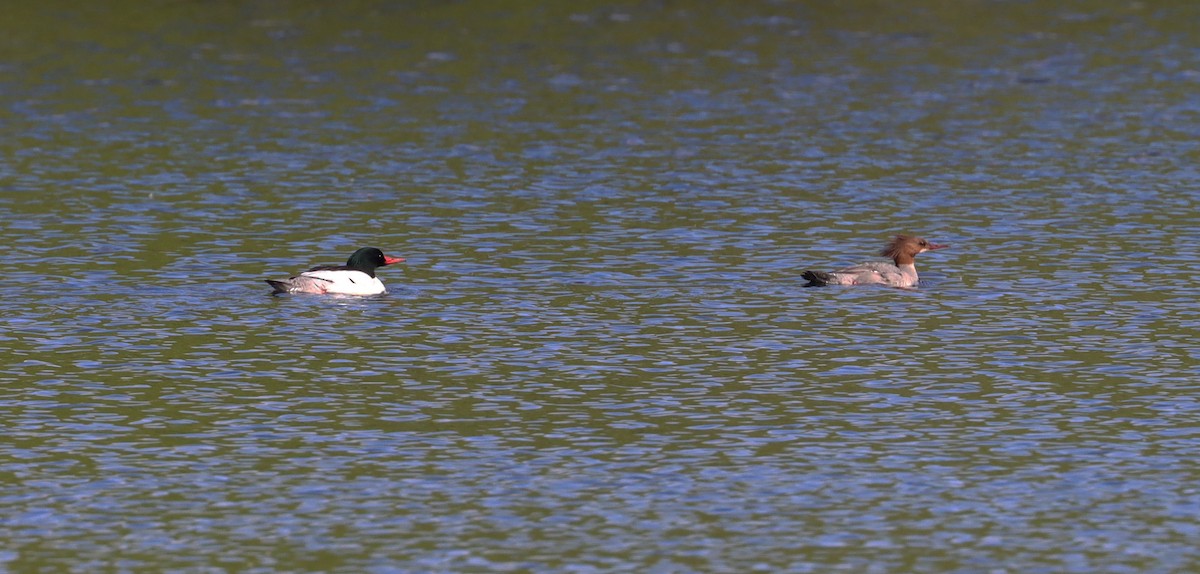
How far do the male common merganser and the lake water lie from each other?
282 mm

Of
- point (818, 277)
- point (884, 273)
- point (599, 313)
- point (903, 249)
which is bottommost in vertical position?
point (599, 313)

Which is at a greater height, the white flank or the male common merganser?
the male common merganser

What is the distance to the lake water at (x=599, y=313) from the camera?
17797mm

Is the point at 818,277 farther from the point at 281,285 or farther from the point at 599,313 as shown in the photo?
the point at 281,285

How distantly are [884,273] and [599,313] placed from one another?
464cm

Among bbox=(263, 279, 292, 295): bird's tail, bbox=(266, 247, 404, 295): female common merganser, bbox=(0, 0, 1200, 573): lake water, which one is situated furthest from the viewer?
bbox=(266, 247, 404, 295): female common merganser

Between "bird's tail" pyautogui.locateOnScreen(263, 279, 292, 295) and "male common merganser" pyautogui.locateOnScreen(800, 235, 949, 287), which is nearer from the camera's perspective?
"bird's tail" pyautogui.locateOnScreen(263, 279, 292, 295)

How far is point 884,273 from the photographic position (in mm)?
29531

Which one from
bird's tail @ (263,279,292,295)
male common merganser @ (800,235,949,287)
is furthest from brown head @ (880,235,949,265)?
bird's tail @ (263,279,292,295)

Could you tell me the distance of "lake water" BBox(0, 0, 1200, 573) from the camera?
17797 mm

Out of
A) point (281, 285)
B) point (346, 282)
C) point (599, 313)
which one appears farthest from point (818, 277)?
point (281, 285)

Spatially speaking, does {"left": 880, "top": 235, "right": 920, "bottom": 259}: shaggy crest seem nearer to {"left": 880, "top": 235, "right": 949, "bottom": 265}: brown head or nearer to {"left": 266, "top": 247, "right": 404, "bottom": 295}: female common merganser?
{"left": 880, "top": 235, "right": 949, "bottom": 265}: brown head

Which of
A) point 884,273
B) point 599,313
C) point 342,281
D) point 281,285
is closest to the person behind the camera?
point 599,313

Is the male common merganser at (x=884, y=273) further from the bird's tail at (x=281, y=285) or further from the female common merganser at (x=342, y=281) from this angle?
the bird's tail at (x=281, y=285)
